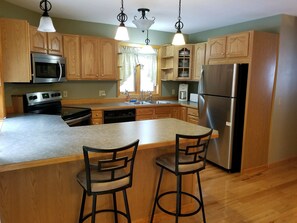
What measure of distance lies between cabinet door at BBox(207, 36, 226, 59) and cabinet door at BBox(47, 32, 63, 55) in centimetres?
249

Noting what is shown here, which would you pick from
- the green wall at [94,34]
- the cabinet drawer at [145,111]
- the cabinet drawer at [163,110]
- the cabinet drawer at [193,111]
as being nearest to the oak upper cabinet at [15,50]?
the green wall at [94,34]

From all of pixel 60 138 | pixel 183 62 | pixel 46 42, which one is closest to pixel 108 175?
pixel 60 138

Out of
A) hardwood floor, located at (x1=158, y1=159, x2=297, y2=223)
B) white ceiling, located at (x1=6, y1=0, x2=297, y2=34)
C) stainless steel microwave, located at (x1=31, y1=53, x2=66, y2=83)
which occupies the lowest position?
hardwood floor, located at (x1=158, y1=159, x2=297, y2=223)

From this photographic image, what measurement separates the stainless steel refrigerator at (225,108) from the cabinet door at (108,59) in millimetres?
1651

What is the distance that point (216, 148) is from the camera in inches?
149

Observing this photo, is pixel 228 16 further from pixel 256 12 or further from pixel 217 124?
pixel 217 124

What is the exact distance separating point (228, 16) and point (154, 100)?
2.25m

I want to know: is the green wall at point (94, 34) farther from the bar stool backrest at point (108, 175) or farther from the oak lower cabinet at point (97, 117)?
the bar stool backrest at point (108, 175)

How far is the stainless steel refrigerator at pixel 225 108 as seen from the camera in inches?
134

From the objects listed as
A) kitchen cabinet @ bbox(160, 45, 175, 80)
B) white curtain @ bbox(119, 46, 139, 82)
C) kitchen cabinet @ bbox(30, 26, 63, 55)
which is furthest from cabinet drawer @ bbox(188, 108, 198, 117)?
kitchen cabinet @ bbox(30, 26, 63, 55)

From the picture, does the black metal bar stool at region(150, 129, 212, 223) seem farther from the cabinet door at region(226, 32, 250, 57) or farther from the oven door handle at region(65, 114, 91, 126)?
the cabinet door at region(226, 32, 250, 57)

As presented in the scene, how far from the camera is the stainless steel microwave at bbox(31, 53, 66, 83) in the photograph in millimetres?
3189

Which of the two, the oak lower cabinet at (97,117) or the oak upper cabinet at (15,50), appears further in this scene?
the oak lower cabinet at (97,117)

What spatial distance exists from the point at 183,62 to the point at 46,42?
2.66 metres
